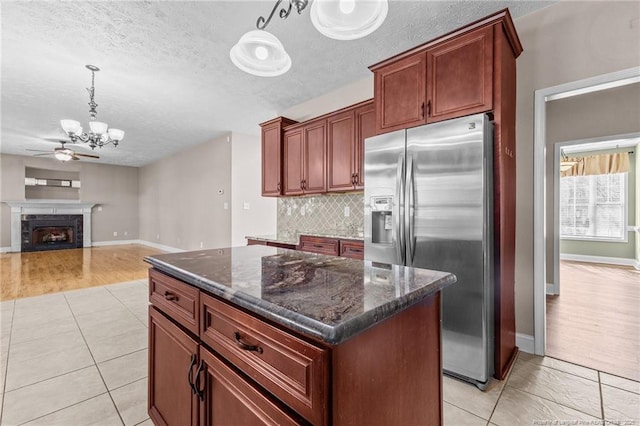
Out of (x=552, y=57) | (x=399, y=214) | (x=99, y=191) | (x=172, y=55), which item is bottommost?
(x=399, y=214)

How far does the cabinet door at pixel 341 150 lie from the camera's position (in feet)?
10.7

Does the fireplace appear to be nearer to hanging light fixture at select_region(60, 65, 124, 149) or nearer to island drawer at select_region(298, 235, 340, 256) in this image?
hanging light fixture at select_region(60, 65, 124, 149)

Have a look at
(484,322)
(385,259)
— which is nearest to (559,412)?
(484,322)

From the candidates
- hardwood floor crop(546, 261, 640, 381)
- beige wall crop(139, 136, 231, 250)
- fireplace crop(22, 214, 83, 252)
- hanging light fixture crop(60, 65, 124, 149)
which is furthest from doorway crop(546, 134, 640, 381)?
fireplace crop(22, 214, 83, 252)

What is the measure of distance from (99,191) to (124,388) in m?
9.71

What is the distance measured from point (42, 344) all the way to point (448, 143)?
3.67 meters

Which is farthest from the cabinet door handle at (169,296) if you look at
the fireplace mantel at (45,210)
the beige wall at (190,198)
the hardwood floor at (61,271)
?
the fireplace mantel at (45,210)

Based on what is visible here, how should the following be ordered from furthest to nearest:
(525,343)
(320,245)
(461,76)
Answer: (320,245) → (525,343) → (461,76)

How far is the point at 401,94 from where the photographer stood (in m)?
2.43

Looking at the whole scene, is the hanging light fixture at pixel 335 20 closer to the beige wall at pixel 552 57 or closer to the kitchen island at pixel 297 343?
the kitchen island at pixel 297 343

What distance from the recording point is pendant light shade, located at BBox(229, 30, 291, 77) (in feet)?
4.50

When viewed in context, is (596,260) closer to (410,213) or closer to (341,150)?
(341,150)

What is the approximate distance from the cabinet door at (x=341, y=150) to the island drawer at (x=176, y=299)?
7.58 ft

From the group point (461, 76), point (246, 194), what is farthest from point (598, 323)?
point (246, 194)
